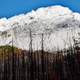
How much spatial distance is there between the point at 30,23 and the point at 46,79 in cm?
1776

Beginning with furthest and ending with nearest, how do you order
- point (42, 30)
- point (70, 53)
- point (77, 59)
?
point (42, 30)
point (70, 53)
point (77, 59)

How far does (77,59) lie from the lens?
819 cm

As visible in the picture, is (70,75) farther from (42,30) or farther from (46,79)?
(42,30)

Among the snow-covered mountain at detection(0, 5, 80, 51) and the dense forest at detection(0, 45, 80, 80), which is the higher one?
the snow-covered mountain at detection(0, 5, 80, 51)

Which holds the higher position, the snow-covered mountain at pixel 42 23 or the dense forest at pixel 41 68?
the snow-covered mountain at pixel 42 23

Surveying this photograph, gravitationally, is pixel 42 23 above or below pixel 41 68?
above

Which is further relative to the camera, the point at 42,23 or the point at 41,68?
the point at 42,23

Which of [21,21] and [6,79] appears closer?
[6,79]

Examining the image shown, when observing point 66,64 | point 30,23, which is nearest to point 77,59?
point 66,64

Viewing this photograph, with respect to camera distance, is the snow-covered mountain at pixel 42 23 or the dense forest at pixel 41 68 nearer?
the dense forest at pixel 41 68

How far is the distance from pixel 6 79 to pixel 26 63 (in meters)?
0.61

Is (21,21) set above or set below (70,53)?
above

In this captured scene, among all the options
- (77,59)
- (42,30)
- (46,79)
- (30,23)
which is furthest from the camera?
(30,23)

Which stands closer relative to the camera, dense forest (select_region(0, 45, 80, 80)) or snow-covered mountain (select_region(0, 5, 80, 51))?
dense forest (select_region(0, 45, 80, 80))
